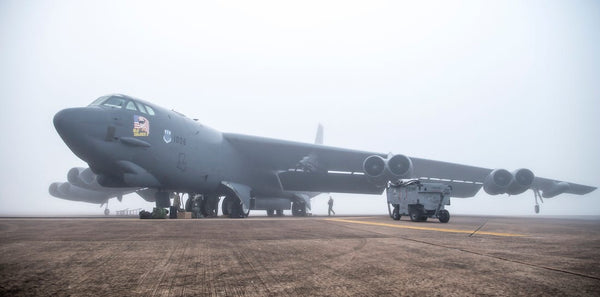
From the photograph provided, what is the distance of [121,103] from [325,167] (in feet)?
38.9

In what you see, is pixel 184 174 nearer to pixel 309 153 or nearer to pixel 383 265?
pixel 309 153

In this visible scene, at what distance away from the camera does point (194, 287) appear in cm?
212

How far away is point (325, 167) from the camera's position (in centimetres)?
2041

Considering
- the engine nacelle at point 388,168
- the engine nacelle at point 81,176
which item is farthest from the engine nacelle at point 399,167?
the engine nacelle at point 81,176

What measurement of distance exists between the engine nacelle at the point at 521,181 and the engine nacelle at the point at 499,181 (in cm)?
22

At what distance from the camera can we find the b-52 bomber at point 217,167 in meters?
11.1

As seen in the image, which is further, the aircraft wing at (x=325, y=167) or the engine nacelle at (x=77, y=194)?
the engine nacelle at (x=77, y=194)

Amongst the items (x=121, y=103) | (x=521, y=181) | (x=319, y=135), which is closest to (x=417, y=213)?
(x=121, y=103)

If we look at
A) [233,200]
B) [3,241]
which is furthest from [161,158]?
[3,241]

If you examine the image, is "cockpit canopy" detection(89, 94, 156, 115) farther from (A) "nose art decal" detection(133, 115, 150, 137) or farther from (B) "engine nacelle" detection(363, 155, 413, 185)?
(B) "engine nacelle" detection(363, 155, 413, 185)

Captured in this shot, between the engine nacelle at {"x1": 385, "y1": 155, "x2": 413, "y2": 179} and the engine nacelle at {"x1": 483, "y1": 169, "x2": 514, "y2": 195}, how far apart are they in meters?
6.07

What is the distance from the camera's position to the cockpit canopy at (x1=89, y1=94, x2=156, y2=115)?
451 inches

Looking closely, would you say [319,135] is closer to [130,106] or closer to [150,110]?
[150,110]

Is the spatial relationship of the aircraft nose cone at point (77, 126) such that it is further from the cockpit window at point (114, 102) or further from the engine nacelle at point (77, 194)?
the engine nacelle at point (77, 194)
